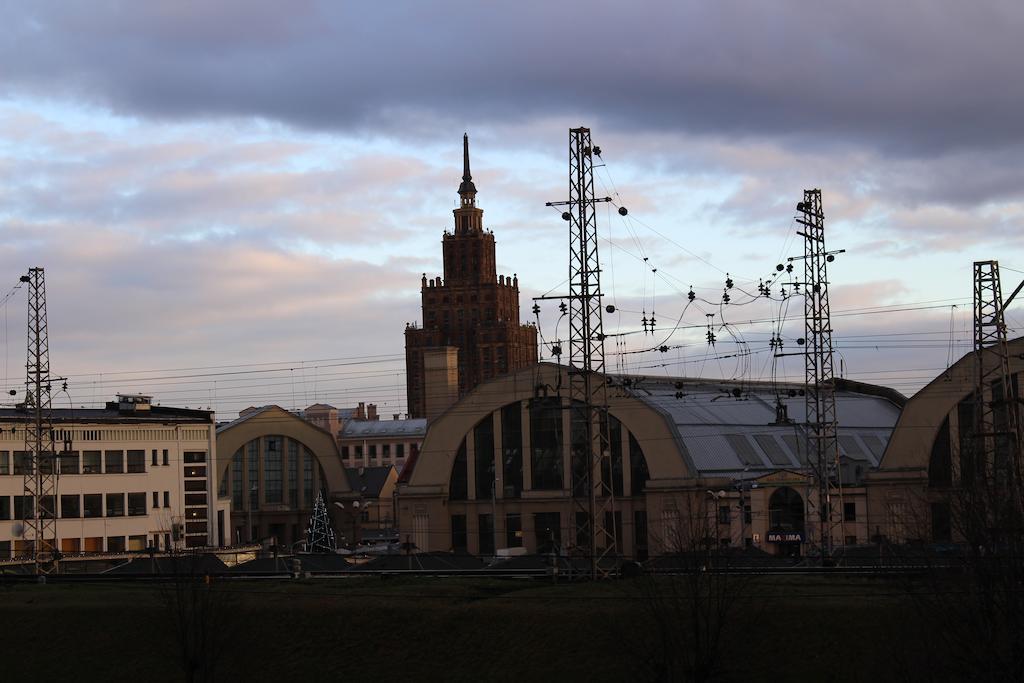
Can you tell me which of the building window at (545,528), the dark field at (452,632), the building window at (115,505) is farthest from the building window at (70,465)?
the dark field at (452,632)

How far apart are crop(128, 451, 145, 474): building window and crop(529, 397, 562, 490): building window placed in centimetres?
3141

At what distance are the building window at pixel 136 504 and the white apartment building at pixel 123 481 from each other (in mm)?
78

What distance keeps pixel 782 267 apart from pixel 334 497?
6842cm

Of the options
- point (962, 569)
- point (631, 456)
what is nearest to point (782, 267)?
point (631, 456)

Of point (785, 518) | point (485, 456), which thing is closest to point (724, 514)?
point (785, 518)

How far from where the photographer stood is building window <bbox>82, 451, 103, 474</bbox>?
114 metres

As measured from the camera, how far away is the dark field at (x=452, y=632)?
52809 millimetres

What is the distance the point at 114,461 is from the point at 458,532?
27.4m

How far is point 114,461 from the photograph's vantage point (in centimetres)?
11606

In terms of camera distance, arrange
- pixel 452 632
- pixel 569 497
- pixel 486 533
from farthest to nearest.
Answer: pixel 486 533
pixel 569 497
pixel 452 632

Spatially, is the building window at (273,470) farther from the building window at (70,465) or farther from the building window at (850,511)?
the building window at (850,511)

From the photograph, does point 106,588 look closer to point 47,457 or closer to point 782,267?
point 47,457

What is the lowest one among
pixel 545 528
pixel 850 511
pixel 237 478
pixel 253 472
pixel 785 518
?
pixel 545 528

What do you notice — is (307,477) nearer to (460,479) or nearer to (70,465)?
(460,479)
